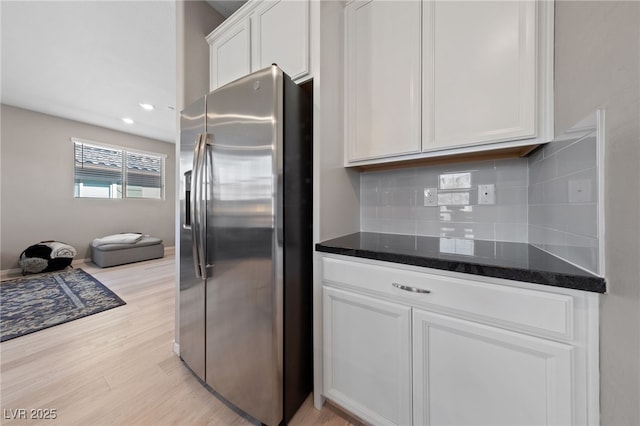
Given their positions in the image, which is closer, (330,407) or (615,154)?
(615,154)

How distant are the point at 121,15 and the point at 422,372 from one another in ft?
10.7

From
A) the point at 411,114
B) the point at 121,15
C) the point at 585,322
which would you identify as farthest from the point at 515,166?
the point at 121,15

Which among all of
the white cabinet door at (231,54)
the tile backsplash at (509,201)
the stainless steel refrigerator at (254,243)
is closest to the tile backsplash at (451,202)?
the tile backsplash at (509,201)

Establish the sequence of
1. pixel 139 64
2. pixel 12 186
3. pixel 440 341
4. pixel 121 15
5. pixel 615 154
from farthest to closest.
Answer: pixel 12 186
pixel 139 64
pixel 121 15
pixel 440 341
pixel 615 154

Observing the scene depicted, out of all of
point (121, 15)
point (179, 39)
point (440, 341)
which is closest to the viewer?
point (440, 341)

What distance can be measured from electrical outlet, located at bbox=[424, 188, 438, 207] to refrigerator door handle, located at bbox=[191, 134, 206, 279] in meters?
1.33

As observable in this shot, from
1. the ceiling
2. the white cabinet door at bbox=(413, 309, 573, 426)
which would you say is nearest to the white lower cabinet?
the white cabinet door at bbox=(413, 309, 573, 426)

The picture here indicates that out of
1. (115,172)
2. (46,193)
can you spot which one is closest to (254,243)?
(46,193)

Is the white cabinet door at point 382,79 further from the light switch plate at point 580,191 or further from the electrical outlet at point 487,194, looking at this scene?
the light switch plate at point 580,191

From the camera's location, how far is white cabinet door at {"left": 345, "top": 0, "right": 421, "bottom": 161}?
1.20m

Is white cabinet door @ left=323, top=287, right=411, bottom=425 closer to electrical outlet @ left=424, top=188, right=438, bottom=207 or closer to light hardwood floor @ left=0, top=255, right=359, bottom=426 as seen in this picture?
light hardwood floor @ left=0, top=255, right=359, bottom=426

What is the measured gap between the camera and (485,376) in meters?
0.79

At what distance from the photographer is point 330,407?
1228 millimetres

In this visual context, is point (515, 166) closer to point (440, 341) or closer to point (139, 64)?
point (440, 341)
